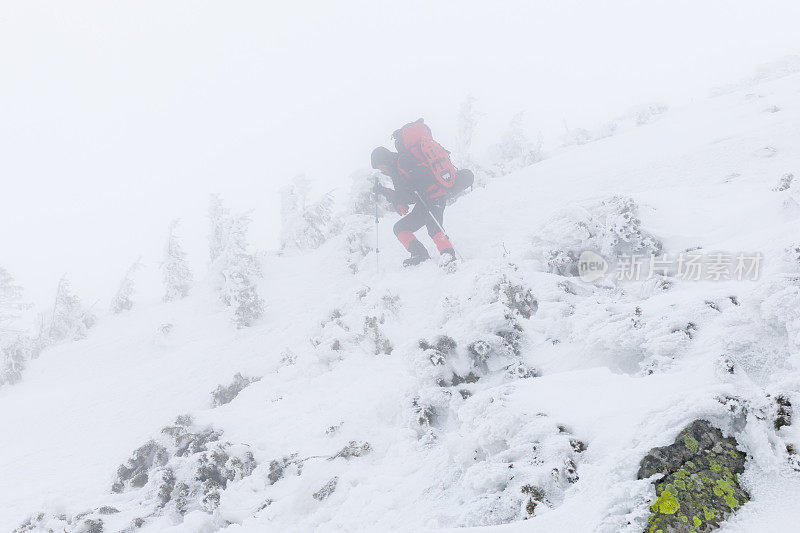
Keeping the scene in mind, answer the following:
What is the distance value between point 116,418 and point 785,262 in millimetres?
16919

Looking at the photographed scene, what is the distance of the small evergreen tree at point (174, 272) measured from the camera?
2519 cm

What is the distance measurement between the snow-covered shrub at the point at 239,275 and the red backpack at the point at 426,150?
8.79 m

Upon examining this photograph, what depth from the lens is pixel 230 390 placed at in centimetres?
1375

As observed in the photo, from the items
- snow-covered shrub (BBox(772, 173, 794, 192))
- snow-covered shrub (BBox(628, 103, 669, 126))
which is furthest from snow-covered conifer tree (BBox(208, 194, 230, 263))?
snow-covered shrub (BBox(772, 173, 794, 192))

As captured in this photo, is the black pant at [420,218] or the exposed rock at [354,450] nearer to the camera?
the exposed rock at [354,450]

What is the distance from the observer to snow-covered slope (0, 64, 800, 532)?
14.1 feet

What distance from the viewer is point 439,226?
14.5 metres

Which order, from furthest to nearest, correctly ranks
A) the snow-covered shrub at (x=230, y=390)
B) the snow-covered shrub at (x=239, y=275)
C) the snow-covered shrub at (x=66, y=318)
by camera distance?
the snow-covered shrub at (x=66, y=318) → the snow-covered shrub at (x=239, y=275) → the snow-covered shrub at (x=230, y=390)

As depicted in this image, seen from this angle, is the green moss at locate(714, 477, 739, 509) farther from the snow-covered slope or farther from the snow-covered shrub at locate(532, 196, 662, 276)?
the snow-covered shrub at locate(532, 196, 662, 276)

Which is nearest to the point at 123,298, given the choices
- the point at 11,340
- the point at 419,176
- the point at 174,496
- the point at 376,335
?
the point at 11,340

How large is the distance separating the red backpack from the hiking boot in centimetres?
211

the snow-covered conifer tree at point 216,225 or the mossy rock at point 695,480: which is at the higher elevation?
the snow-covered conifer tree at point 216,225

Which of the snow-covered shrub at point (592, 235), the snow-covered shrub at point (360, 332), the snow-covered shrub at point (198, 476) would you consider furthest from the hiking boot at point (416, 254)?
the snow-covered shrub at point (198, 476)

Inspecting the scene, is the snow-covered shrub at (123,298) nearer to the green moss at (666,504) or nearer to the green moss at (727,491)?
the green moss at (666,504)
